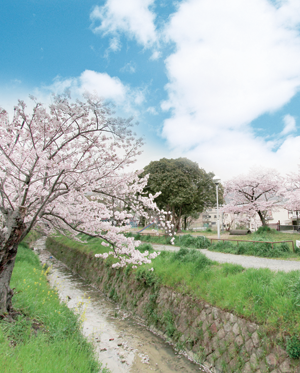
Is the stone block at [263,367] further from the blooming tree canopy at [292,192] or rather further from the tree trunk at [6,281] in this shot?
the blooming tree canopy at [292,192]

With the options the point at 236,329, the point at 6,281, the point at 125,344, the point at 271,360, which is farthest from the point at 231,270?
the point at 6,281

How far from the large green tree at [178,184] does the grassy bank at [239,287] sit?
15.9 meters

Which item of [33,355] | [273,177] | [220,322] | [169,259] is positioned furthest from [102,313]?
[273,177]

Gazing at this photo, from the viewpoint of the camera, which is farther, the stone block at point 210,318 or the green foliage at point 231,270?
the green foliage at point 231,270

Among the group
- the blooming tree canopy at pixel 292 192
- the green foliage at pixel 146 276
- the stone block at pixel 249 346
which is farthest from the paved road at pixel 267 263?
the blooming tree canopy at pixel 292 192

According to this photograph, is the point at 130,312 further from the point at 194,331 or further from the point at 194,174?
the point at 194,174

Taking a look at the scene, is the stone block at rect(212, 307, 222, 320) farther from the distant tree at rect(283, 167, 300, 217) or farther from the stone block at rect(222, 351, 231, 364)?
the distant tree at rect(283, 167, 300, 217)

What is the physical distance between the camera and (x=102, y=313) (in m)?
10.4

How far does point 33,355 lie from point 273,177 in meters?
28.1

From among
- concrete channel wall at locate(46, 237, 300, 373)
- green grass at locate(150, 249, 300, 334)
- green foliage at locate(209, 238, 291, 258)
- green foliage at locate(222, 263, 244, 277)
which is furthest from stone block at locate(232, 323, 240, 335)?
green foliage at locate(209, 238, 291, 258)

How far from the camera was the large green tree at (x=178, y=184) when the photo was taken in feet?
85.0

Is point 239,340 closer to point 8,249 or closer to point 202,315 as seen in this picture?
point 202,315

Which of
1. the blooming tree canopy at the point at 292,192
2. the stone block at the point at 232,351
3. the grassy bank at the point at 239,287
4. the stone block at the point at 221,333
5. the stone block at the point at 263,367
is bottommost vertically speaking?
the stone block at the point at 232,351

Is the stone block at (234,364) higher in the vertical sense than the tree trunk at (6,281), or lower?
lower
